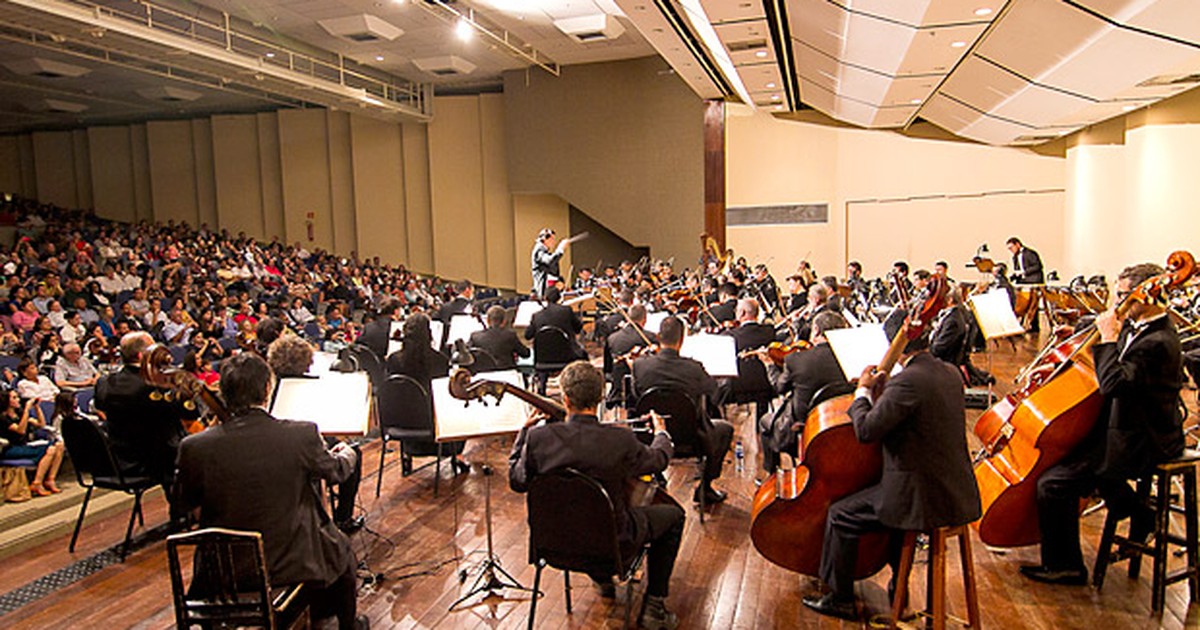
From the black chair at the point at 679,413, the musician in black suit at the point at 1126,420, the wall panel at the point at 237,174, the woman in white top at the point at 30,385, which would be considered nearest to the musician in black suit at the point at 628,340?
the black chair at the point at 679,413

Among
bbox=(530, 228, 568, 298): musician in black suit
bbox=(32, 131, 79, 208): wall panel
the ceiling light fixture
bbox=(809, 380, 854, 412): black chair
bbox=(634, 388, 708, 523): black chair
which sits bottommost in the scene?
bbox=(634, 388, 708, 523): black chair

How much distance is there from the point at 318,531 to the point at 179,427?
2.06 m

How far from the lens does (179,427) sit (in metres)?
4.36

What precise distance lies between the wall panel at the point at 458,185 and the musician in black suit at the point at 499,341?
11.0 metres

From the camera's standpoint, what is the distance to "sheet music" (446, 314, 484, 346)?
24.2ft

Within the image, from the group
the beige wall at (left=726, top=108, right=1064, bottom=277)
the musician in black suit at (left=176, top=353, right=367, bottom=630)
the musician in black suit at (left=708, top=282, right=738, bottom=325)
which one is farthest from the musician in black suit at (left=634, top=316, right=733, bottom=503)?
the beige wall at (left=726, top=108, right=1064, bottom=277)

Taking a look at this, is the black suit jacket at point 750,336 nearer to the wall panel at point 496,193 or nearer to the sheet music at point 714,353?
the sheet music at point 714,353

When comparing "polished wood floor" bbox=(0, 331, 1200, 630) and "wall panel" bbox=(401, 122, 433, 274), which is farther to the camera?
"wall panel" bbox=(401, 122, 433, 274)

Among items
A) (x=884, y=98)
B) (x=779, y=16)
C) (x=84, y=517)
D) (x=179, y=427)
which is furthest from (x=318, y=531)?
(x=884, y=98)

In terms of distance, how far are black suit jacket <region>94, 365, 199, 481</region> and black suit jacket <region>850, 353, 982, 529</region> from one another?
3.59 meters

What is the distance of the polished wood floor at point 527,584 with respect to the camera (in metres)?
3.37

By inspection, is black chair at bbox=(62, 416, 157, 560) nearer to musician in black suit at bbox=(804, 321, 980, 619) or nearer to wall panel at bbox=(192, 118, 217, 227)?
musician in black suit at bbox=(804, 321, 980, 619)

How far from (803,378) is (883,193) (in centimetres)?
1104

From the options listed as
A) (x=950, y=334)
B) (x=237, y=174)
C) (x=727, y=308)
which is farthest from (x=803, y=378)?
(x=237, y=174)
